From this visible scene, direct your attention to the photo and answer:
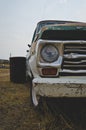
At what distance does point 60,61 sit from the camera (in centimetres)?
370

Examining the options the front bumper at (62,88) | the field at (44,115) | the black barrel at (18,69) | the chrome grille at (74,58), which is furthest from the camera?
the black barrel at (18,69)

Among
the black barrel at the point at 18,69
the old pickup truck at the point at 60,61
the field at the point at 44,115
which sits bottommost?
the black barrel at the point at 18,69

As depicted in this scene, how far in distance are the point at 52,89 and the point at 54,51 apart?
0.54 m

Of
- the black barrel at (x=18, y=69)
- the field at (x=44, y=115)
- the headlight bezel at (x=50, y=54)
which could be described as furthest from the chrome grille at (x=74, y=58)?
the black barrel at (x=18, y=69)

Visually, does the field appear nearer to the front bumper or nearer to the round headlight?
the front bumper

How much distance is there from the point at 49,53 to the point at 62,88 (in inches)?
21.6

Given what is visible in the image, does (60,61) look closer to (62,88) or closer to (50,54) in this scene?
(50,54)

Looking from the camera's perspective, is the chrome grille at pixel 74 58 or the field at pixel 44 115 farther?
the field at pixel 44 115

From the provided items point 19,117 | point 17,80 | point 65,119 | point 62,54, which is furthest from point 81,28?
point 17,80

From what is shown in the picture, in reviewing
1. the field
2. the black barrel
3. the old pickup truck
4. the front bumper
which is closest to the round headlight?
the old pickup truck

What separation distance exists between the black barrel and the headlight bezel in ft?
12.3

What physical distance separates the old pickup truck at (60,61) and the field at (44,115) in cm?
30

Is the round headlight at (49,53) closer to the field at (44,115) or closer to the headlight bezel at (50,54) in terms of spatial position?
the headlight bezel at (50,54)

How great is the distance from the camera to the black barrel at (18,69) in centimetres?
756
